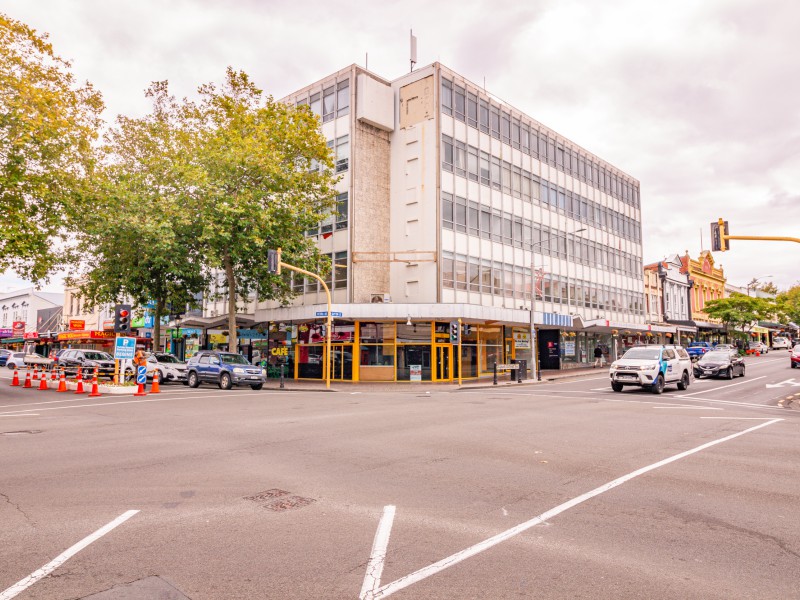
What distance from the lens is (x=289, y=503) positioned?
6.17 m

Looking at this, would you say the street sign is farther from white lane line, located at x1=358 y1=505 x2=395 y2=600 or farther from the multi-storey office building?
white lane line, located at x1=358 y1=505 x2=395 y2=600

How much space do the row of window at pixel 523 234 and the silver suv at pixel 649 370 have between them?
12.0m

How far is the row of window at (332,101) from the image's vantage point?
3500cm

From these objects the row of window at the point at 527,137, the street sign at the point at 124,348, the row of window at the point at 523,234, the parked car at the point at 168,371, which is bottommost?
the parked car at the point at 168,371

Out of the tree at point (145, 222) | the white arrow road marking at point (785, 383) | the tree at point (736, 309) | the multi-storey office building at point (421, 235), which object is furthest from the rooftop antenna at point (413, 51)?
the tree at point (736, 309)

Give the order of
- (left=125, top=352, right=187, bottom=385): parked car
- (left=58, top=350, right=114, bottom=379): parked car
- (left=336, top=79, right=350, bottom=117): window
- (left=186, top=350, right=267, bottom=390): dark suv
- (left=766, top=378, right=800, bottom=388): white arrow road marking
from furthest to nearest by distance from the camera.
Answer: (left=336, top=79, right=350, bottom=117): window < (left=125, top=352, right=187, bottom=385): parked car < (left=58, top=350, right=114, bottom=379): parked car < (left=766, top=378, right=800, bottom=388): white arrow road marking < (left=186, top=350, right=267, bottom=390): dark suv

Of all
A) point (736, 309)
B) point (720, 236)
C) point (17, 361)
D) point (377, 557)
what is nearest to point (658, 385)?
point (720, 236)

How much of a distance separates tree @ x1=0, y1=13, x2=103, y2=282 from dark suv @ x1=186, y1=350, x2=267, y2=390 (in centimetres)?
807

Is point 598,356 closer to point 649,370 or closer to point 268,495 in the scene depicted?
point 649,370

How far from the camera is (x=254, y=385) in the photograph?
27.4 m

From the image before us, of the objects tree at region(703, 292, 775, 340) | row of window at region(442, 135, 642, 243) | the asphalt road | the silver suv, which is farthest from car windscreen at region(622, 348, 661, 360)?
tree at region(703, 292, 775, 340)

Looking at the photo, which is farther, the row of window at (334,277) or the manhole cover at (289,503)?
the row of window at (334,277)

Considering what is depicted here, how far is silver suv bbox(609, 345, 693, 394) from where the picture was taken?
22844mm

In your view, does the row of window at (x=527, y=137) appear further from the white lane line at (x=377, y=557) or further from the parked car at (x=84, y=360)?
the white lane line at (x=377, y=557)
